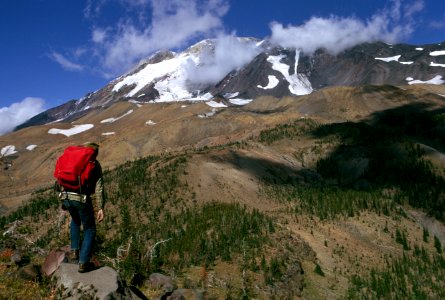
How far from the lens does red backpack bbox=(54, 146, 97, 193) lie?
10.3m

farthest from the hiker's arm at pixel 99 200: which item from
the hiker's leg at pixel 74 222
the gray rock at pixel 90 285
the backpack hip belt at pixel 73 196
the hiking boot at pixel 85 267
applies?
the gray rock at pixel 90 285

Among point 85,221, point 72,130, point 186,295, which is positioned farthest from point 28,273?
point 72,130

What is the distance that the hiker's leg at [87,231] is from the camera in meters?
10.4

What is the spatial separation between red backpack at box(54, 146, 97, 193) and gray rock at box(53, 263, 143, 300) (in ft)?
6.54

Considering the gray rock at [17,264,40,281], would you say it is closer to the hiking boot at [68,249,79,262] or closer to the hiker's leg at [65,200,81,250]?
the hiking boot at [68,249,79,262]

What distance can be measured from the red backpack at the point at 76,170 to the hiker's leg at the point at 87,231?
0.45m

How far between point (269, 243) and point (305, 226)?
959 cm

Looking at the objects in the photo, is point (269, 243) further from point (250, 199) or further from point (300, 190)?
point (300, 190)

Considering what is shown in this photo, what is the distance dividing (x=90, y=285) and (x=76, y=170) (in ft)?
8.58

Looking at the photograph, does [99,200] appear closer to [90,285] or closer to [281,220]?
[90,285]

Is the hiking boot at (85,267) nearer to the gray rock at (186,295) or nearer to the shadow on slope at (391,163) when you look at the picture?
the gray rock at (186,295)

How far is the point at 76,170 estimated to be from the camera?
10.3m

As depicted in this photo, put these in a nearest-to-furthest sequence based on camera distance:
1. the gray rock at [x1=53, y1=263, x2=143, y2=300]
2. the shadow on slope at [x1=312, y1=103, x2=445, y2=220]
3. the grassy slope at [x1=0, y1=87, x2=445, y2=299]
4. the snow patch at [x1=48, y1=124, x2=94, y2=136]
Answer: the gray rock at [x1=53, y1=263, x2=143, y2=300], the grassy slope at [x1=0, y1=87, x2=445, y2=299], the shadow on slope at [x1=312, y1=103, x2=445, y2=220], the snow patch at [x1=48, y1=124, x2=94, y2=136]

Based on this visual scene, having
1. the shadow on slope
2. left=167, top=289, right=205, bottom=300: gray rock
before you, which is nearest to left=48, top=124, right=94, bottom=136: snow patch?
the shadow on slope
